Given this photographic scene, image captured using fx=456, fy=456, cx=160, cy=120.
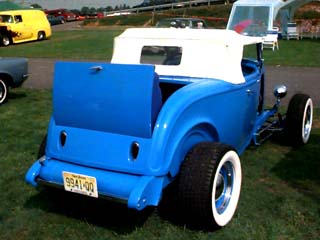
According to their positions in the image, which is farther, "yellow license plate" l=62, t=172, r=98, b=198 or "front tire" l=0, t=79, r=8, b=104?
"front tire" l=0, t=79, r=8, b=104

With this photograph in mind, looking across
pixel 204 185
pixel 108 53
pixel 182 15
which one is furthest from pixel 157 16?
pixel 204 185

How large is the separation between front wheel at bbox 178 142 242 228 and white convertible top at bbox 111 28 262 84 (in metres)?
1.11

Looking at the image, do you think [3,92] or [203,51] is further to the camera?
[3,92]

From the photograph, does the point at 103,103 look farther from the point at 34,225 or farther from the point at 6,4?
the point at 6,4

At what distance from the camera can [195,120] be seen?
11.8 feet

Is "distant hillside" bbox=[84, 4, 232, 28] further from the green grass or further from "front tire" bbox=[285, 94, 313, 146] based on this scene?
the green grass

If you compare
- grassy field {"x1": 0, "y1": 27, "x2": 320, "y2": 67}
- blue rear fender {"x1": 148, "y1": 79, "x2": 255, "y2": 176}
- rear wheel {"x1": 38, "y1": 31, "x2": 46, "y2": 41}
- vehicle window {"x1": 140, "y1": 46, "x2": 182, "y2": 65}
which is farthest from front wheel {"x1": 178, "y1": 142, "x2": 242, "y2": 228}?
rear wheel {"x1": 38, "y1": 31, "x2": 46, "y2": 41}

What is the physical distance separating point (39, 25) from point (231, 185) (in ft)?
81.5

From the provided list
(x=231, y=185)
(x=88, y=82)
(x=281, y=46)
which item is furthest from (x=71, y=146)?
(x=281, y=46)

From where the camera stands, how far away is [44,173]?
3590mm

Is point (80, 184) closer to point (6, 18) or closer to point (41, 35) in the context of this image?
point (6, 18)

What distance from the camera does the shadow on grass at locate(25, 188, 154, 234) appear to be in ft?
12.0

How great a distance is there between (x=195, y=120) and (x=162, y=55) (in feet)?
4.61

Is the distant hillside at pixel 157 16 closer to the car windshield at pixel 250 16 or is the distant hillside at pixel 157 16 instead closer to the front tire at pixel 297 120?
the car windshield at pixel 250 16
